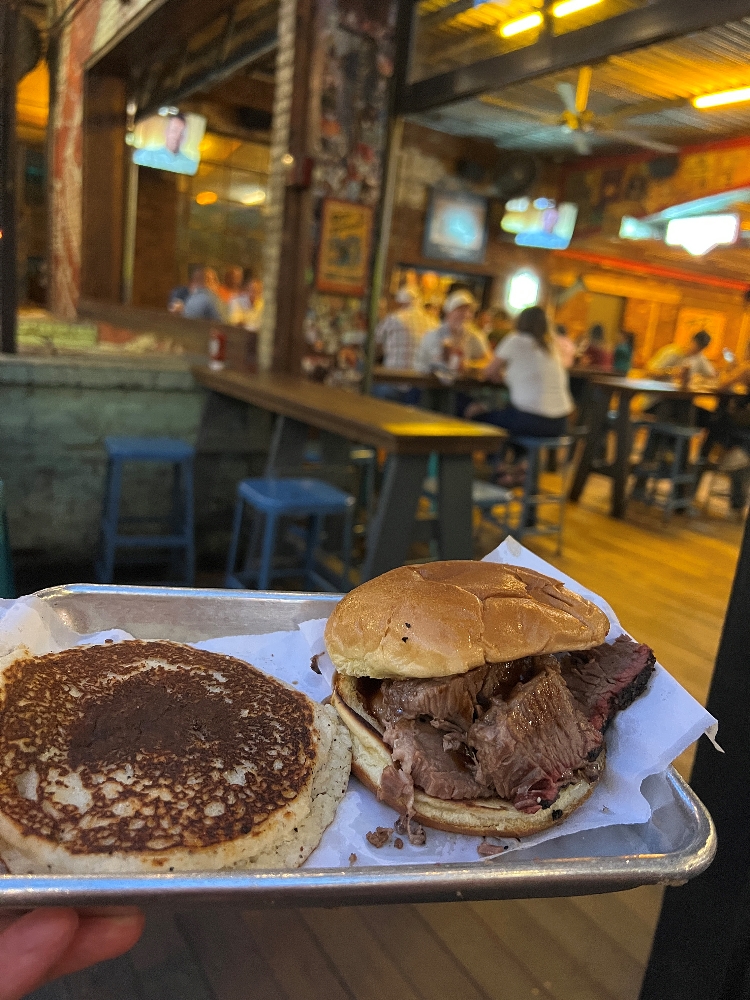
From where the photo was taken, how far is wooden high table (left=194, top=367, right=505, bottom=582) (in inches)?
106

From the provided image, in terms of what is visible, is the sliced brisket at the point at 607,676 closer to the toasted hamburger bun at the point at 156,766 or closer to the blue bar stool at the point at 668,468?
the toasted hamburger bun at the point at 156,766

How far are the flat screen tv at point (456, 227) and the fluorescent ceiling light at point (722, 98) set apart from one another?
4.09m

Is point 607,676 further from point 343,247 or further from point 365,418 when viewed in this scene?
point 343,247

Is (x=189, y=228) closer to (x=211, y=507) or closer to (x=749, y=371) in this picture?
(x=211, y=507)

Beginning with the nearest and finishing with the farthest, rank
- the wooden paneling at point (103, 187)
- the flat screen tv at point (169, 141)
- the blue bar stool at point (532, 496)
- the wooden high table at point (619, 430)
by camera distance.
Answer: the wooden paneling at point (103, 187)
the blue bar stool at point (532, 496)
the flat screen tv at point (169, 141)
the wooden high table at point (619, 430)

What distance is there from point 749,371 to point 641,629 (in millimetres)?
3702

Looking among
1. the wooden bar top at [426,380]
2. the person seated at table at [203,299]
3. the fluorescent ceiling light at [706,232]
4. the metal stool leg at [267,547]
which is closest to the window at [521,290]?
the fluorescent ceiling light at [706,232]

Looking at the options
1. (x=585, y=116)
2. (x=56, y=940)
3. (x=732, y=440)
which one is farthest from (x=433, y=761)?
(x=585, y=116)

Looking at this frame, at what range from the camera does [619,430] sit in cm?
655

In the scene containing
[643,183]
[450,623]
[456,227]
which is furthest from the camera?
[456,227]

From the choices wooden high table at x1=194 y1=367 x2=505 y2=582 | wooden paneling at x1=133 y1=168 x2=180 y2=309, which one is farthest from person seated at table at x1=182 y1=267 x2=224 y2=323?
wooden high table at x1=194 y1=367 x2=505 y2=582

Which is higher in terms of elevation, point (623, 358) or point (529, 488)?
point (623, 358)

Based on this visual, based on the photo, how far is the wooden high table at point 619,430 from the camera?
636 centimetres

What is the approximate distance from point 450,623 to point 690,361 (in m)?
7.45
